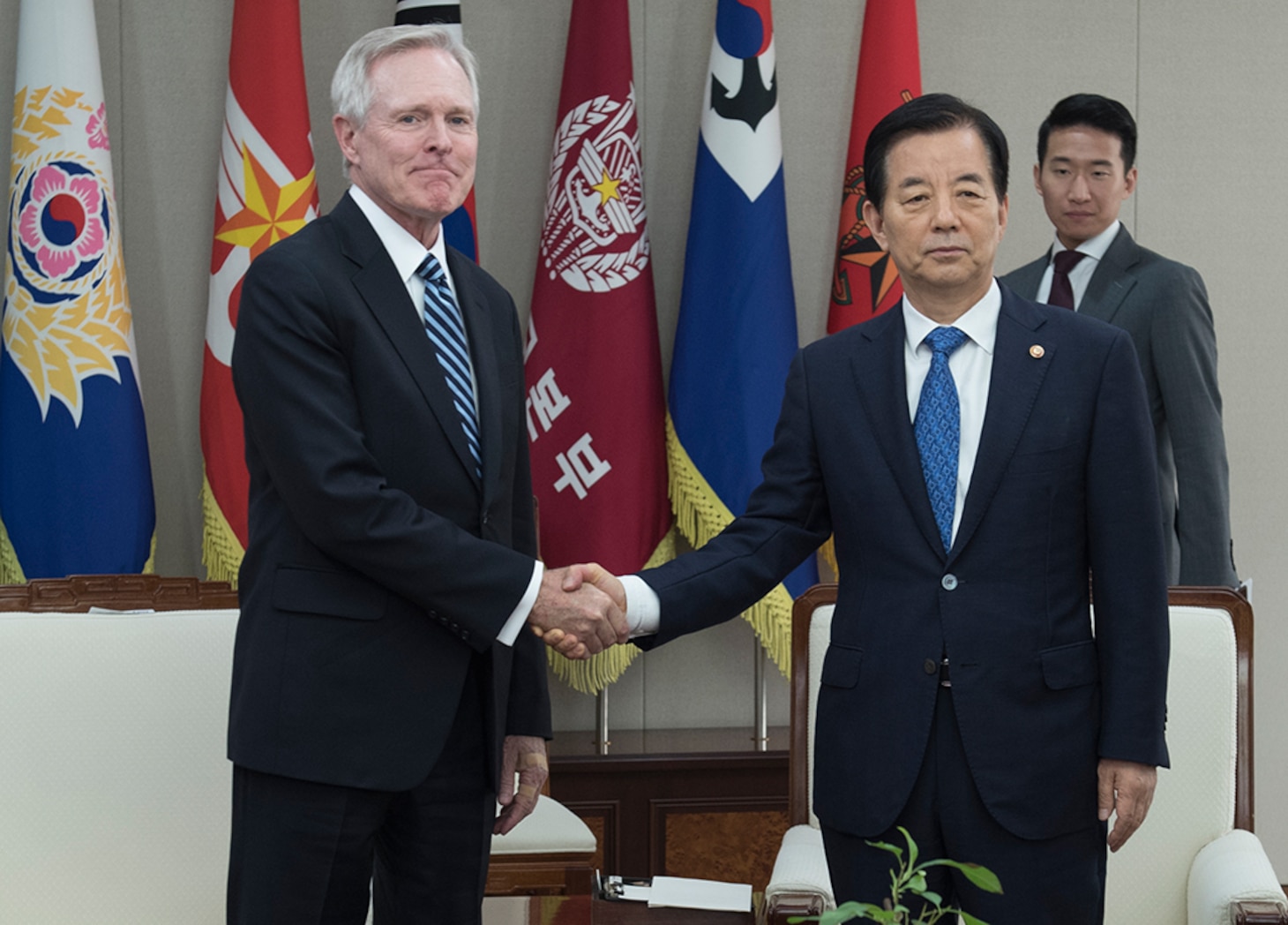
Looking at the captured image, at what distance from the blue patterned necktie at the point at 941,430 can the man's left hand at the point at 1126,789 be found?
0.34 meters

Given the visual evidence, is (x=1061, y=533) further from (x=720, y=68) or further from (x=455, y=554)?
(x=720, y=68)

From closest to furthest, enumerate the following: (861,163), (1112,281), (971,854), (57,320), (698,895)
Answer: (971,854), (698,895), (1112,281), (57,320), (861,163)

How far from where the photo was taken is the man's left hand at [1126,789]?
1653mm

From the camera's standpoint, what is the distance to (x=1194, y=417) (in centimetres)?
290

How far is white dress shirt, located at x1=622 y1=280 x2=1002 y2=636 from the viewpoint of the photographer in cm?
170

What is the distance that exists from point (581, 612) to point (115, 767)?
0.98m

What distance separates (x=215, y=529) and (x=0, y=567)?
20.9 inches

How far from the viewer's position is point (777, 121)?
3732mm

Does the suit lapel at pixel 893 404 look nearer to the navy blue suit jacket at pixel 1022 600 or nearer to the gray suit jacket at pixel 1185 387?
the navy blue suit jacket at pixel 1022 600

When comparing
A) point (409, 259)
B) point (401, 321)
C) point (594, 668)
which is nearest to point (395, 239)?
point (409, 259)

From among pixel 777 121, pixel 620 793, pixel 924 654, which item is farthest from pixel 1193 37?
pixel 924 654

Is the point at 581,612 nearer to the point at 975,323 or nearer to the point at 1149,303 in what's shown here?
the point at 975,323

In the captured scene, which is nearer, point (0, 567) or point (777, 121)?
point (0, 567)

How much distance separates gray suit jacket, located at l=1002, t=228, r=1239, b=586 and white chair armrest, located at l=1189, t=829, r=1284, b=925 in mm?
679
